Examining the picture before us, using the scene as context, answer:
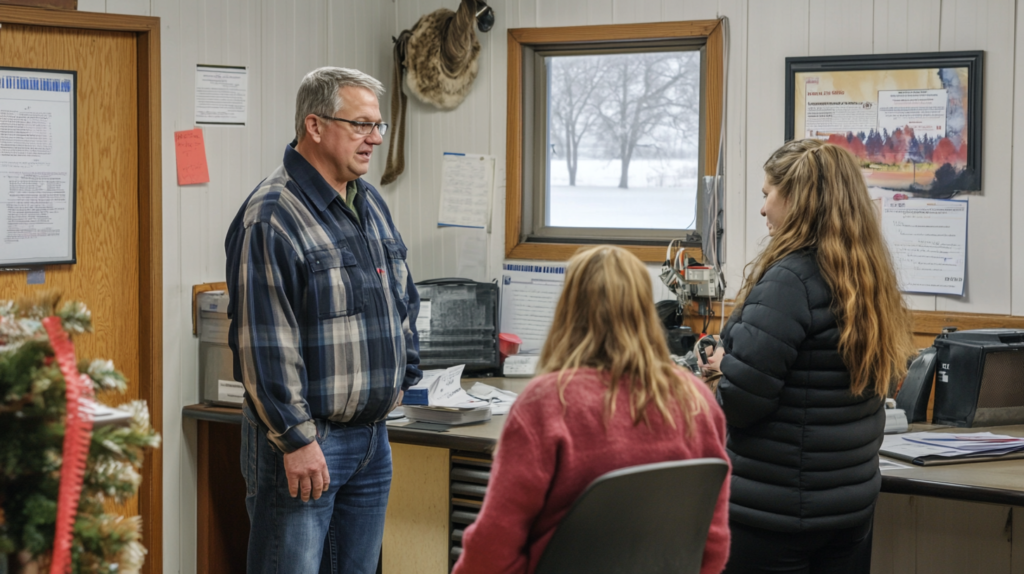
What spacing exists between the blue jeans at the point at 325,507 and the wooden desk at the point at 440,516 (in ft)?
1.48

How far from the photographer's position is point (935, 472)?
2.08 m

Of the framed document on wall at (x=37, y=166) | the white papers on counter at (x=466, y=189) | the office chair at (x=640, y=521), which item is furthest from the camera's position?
the white papers on counter at (x=466, y=189)

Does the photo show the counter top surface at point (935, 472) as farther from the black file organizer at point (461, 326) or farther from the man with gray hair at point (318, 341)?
the black file organizer at point (461, 326)

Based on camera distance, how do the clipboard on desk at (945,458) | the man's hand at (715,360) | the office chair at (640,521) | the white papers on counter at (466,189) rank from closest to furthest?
1. the office chair at (640,521)
2. the man's hand at (715,360)
3. the clipboard on desk at (945,458)
4. the white papers on counter at (466,189)

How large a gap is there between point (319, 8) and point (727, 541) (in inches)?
96.0

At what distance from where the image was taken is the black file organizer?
3.12 metres

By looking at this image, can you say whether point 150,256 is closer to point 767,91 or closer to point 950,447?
point 767,91

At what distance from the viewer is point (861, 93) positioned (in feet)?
9.32

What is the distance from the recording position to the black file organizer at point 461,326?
3.12m

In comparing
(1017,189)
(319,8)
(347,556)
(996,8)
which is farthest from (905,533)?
(319,8)

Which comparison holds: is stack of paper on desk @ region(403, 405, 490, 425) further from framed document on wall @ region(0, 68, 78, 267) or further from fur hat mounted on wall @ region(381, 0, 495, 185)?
fur hat mounted on wall @ region(381, 0, 495, 185)

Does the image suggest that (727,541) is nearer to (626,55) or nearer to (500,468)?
(500,468)

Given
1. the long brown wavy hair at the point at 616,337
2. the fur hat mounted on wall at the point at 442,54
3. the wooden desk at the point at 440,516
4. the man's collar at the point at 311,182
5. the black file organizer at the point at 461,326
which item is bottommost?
→ the wooden desk at the point at 440,516

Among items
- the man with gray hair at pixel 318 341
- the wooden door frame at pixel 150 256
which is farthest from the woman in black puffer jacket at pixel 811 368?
the wooden door frame at pixel 150 256
